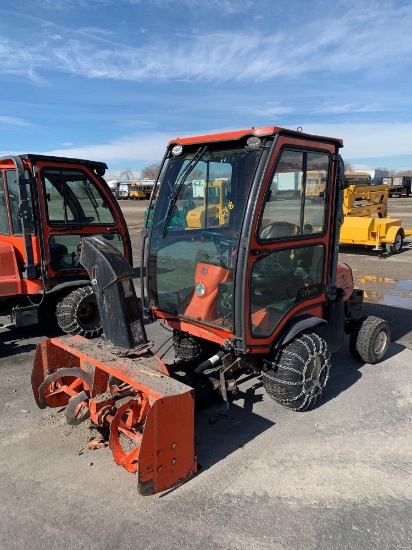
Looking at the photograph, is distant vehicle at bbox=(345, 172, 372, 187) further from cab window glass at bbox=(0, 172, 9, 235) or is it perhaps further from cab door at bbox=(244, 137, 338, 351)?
cab window glass at bbox=(0, 172, 9, 235)

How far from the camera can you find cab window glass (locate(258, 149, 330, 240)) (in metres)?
3.26

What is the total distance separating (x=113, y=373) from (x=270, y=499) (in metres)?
1.29

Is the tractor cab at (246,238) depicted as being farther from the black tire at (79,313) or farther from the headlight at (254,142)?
the black tire at (79,313)

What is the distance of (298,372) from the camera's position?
11.5ft

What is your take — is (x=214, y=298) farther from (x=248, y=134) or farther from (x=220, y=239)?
(x=248, y=134)

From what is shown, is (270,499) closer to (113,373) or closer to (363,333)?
(113,373)

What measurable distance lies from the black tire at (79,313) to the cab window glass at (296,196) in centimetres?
285

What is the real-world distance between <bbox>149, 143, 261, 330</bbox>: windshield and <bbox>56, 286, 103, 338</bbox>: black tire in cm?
177

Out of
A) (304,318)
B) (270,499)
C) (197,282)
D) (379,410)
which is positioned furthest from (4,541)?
(379,410)

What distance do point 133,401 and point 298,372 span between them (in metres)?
1.36

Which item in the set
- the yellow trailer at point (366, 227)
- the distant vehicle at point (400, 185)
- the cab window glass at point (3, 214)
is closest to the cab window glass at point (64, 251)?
the cab window glass at point (3, 214)

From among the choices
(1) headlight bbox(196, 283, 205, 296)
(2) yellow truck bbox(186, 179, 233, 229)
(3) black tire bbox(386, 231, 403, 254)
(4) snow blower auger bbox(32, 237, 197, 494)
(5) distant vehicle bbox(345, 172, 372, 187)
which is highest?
(5) distant vehicle bbox(345, 172, 372, 187)

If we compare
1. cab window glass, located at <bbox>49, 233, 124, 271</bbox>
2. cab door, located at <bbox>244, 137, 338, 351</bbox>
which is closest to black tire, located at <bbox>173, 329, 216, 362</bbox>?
cab door, located at <bbox>244, 137, 338, 351</bbox>

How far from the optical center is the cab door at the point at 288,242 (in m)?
3.22
